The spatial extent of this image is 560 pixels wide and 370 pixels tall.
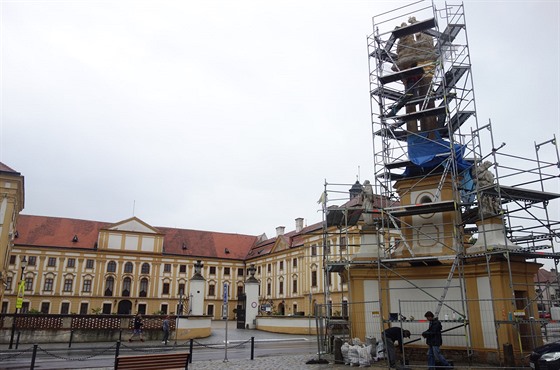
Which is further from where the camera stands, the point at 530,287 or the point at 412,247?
the point at 412,247

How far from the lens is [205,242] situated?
69.5 m

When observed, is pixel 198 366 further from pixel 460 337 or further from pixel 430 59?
pixel 430 59

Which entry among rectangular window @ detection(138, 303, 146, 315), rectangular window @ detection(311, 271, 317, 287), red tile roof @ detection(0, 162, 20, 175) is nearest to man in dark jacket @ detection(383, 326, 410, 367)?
red tile roof @ detection(0, 162, 20, 175)

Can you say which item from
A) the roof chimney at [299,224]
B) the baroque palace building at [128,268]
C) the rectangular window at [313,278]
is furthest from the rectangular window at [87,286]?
the rectangular window at [313,278]

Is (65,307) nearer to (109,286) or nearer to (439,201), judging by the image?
(109,286)

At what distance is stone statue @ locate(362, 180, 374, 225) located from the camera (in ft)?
58.9

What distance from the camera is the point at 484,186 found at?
14.7 m

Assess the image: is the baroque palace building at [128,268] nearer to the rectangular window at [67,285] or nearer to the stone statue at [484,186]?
the rectangular window at [67,285]

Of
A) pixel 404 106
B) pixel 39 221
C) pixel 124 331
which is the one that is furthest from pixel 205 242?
pixel 404 106

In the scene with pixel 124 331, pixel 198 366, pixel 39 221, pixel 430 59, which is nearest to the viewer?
pixel 198 366

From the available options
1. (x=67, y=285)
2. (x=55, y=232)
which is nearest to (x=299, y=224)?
(x=67, y=285)

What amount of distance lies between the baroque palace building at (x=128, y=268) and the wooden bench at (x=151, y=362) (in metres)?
38.3

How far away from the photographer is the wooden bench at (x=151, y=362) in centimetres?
1074

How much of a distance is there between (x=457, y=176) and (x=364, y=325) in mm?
6541
